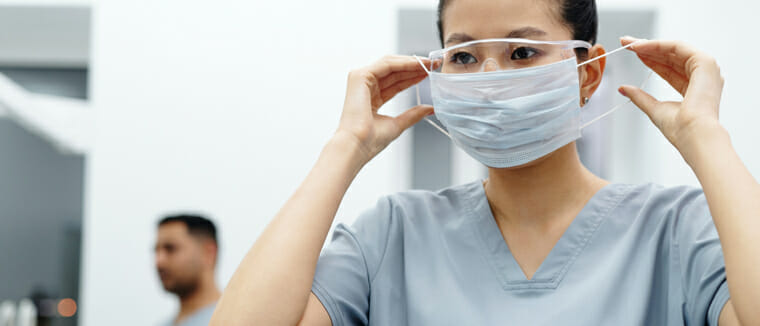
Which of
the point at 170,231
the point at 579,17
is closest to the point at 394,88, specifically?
the point at 579,17

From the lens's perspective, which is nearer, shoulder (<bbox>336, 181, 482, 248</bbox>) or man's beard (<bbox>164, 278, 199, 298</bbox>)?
shoulder (<bbox>336, 181, 482, 248</bbox>)

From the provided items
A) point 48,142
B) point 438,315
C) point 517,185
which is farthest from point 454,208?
point 48,142

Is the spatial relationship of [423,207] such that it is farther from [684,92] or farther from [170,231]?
[170,231]

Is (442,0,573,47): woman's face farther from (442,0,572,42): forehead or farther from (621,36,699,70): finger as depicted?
(621,36,699,70): finger

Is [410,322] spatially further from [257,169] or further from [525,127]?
[257,169]

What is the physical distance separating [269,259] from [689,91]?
0.63 m

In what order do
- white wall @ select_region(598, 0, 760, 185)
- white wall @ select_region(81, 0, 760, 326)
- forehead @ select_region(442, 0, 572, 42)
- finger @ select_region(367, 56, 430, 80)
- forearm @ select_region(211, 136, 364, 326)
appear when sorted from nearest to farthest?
forearm @ select_region(211, 136, 364, 326)
forehead @ select_region(442, 0, 572, 42)
finger @ select_region(367, 56, 430, 80)
white wall @ select_region(598, 0, 760, 185)
white wall @ select_region(81, 0, 760, 326)

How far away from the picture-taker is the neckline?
3.18 ft

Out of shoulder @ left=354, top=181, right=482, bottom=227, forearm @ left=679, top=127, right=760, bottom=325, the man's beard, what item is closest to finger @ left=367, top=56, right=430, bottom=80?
shoulder @ left=354, top=181, right=482, bottom=227

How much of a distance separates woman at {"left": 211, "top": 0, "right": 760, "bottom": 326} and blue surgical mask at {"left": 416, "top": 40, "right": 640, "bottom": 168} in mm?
10

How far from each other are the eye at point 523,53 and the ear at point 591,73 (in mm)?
102

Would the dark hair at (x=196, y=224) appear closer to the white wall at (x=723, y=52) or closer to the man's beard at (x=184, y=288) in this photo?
the man's beard at (x=184, y=288)

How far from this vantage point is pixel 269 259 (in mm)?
879

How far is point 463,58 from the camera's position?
1032 mm
